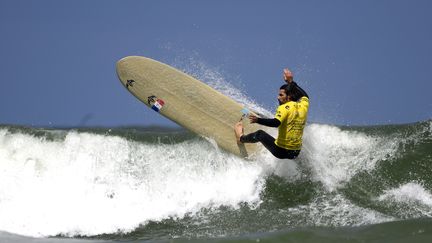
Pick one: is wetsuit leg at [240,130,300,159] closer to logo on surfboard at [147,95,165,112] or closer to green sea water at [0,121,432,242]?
green sea water at [0,121,432,242]

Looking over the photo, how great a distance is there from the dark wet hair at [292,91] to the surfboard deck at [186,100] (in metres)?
1.03

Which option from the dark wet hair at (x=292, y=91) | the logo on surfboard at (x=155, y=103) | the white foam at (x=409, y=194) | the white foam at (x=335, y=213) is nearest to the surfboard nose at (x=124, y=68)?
the logo on surfboard at (x=155, y=103)

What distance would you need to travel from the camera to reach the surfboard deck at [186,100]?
8.75 metres

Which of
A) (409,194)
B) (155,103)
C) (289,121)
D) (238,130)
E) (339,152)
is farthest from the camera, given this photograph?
(339,152)

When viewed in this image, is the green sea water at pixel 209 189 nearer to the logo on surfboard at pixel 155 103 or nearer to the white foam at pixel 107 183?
the white foam at pixel 107 183

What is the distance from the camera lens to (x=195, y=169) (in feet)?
30.1

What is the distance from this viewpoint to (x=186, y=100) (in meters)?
9.02

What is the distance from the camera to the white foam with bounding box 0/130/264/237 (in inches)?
310

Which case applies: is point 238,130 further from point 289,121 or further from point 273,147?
point 289,121

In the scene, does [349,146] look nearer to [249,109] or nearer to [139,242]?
[249,109]

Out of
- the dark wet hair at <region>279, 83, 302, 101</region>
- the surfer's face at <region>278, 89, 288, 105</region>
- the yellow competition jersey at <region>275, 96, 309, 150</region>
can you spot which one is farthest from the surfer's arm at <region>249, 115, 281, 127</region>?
the dark wet hair at <region>279, 83, 302, 101</region>

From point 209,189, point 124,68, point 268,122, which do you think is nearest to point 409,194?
point 268,122

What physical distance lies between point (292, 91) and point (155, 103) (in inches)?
99.2

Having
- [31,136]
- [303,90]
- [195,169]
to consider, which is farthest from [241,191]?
[31,136]
